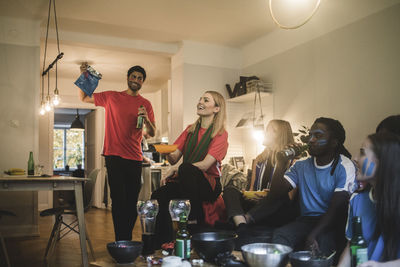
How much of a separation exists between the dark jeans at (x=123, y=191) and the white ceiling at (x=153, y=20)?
1.98 meters

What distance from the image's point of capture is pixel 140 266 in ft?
5.08

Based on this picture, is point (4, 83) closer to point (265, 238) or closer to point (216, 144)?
point (216, 144)

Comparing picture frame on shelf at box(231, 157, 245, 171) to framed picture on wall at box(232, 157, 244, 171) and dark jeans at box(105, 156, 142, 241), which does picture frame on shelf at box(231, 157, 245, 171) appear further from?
dark jeans at box(105, 156, 142, 241)

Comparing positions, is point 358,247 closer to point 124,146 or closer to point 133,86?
point 124,146

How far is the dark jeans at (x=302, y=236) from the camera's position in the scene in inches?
81.3

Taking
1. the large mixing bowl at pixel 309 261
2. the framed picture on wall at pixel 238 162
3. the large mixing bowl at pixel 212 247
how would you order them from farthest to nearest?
the framed picture on wall at pixel 238 162
the large mixing bowl at pixel 212 247
the large mixing bowl at pixel 309 261

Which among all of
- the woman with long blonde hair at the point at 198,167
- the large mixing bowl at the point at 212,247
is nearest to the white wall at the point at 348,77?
the woman with long blonde hair at the point at 198,167

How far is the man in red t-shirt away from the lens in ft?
10.4

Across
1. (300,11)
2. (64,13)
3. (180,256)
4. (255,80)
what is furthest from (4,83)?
(180,256)

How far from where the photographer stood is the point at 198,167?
2.45 m

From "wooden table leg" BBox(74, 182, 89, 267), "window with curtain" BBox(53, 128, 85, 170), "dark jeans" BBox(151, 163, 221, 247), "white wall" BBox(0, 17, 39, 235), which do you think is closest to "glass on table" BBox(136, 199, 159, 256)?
"dark jeans" BBox(151, 163, 221, 247)

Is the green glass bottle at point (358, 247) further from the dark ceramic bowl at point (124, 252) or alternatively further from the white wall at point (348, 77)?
the white wall at point (348, 77)

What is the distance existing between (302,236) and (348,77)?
2.42 meters

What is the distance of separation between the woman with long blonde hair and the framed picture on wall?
2.85 metres
